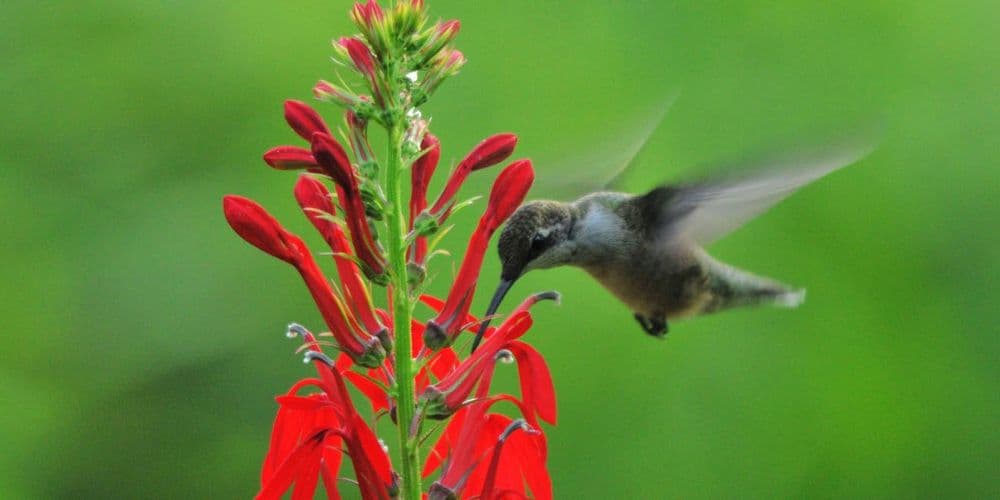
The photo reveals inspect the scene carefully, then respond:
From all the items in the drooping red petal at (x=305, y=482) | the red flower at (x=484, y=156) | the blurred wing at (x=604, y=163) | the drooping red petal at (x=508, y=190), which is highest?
the blurred wing at (x=604, y=163)

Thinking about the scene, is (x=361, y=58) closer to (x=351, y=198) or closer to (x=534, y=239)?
(x=351, y=198)

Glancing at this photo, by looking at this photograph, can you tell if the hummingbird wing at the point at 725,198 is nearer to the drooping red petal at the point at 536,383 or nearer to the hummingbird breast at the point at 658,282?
the hummingbird breast at the point at 658,282

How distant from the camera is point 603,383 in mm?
3150

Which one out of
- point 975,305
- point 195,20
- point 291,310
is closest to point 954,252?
point 975,305

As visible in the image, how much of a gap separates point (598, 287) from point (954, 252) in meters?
0.89

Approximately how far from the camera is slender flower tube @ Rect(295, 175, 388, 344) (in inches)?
69.6

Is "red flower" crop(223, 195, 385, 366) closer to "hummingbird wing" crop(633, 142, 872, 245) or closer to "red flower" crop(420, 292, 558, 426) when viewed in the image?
"red flower" crop(420, 292, 558, 426)

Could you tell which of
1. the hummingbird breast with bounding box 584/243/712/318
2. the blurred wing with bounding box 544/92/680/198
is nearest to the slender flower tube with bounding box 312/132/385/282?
the hummingbird breast with bounding box 584/243/712/318

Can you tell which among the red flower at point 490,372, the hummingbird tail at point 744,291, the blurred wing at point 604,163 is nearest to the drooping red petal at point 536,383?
the red flower at point 490,372

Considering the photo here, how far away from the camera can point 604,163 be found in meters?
2.84

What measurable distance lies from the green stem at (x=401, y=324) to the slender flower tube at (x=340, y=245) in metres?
0.09

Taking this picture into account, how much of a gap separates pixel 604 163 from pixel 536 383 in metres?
1.17

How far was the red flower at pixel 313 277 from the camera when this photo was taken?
168 centimetres

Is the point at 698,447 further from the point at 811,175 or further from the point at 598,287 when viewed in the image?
the point at 811,175
